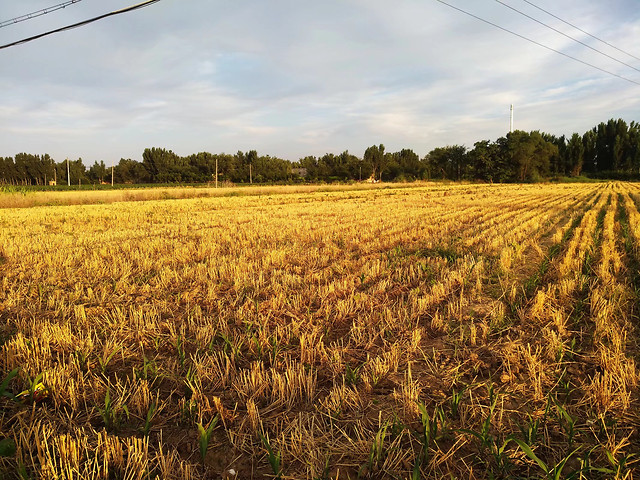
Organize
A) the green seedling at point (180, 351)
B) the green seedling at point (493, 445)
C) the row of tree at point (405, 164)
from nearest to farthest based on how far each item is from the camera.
A: the green seedling at point (493, 445) → the green seedling at point (180, 351) → the row of tree at point (405, 164)

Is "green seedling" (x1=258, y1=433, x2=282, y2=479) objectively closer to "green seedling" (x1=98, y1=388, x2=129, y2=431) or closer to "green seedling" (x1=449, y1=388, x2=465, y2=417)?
"green seedling" (x1=98, y1=388, x2=129, y2=431)

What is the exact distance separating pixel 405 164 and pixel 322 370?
101 m

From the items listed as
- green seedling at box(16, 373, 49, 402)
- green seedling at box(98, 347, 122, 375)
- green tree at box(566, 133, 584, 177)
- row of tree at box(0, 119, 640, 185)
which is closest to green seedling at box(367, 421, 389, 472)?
green seedling at box(98, 347, 122, 375)

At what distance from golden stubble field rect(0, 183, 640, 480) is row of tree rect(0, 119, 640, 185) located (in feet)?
235

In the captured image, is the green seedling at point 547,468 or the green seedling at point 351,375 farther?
the green seedling at point 351,375

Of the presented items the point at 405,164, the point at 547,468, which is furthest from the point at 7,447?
the point at 405,164

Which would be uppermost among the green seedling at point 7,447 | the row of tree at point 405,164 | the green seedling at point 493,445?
the row of tree at point 405,164

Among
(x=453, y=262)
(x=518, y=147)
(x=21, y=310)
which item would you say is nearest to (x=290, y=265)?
(x=453, y=262)

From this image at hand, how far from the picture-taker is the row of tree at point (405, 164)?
6794cm

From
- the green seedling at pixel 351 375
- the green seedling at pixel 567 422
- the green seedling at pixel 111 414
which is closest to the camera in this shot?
the green seedling at pixel 567 422

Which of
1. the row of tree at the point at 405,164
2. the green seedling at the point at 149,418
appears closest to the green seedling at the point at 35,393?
the green seedling at the point at 149,418

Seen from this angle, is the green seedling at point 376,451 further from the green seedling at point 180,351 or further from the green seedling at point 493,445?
the green seedling at point 180,351

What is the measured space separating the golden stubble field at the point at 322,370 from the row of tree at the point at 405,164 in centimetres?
7176

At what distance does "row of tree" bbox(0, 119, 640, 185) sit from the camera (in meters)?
67.9
